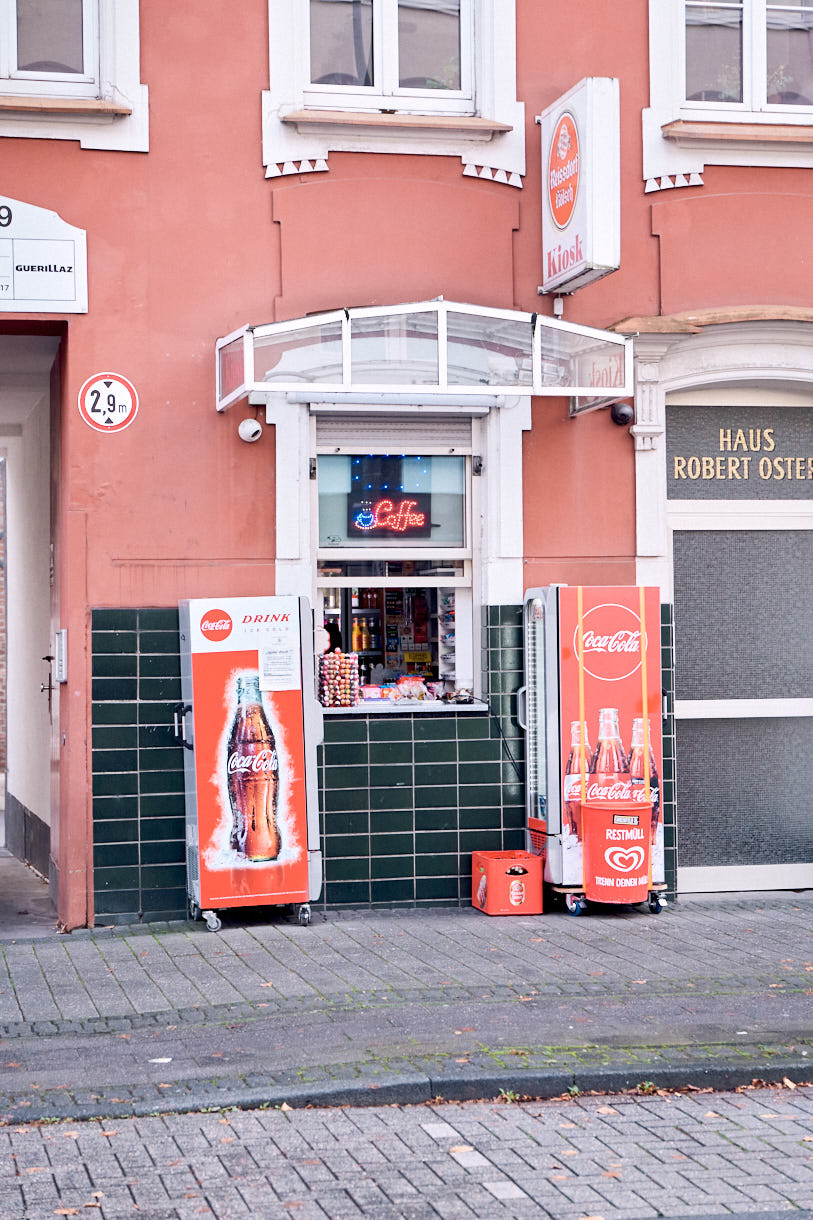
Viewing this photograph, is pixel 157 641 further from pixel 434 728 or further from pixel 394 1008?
pixel 394 1008

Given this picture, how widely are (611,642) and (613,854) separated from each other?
131cm

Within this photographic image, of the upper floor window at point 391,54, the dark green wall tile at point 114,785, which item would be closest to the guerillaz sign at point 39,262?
the upper floor window at point 391,54

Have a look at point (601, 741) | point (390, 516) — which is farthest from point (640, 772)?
point (390, 516)

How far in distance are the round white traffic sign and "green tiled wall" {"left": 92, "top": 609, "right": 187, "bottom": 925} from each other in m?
1.18

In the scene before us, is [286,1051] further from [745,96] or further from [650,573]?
[745,96]

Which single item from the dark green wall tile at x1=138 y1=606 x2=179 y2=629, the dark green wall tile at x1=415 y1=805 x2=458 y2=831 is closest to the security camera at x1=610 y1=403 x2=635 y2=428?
the dark green wall tile at x1=415 y1=805 x2=458 y2=831

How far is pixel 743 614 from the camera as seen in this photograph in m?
10.3

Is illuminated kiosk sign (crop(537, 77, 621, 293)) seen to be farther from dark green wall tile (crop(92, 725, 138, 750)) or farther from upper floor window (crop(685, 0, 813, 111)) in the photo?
dark green wall tile (crop(92, 725, 138, 750))

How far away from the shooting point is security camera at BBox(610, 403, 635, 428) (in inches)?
384

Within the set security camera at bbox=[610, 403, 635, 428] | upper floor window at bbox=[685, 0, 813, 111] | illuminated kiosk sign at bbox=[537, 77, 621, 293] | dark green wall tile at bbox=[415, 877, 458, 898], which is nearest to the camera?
illuminated kiosk sign at bbox=[537, 77, 621, 293]

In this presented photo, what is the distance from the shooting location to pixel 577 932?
8797 millimetres

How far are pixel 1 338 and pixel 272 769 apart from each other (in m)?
3.44

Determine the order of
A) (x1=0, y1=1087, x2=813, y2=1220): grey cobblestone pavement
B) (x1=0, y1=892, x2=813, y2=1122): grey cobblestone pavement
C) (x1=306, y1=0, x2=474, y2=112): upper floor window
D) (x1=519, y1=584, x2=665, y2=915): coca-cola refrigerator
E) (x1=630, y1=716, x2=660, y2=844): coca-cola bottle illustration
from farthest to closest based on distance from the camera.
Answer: (x1=306, y1=0, x2=474, y2=112): upper floor window → (x1=630, y1=716, x2=660, y2=844): coca-cola bottle illustration → (x1=519, y1=584, x2=665, y2=915): coca-cola refrigerator → (x1=0, y1=892, x2=813, y2=1122): grey cobblestone pavement → (x1=0, y1=1087, x2=813, y2=1220): grey cobblestone pavement

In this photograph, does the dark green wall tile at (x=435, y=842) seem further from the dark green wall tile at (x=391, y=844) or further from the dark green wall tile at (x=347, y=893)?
the dark green wall tile at (x=347, y=893)
